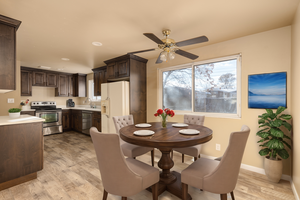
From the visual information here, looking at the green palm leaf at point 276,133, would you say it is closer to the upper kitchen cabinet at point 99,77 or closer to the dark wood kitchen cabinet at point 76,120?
the upper kitchen cabinet at point 99,77

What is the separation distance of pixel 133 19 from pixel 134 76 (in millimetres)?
1817

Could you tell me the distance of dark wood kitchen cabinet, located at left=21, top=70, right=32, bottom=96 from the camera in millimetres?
4867

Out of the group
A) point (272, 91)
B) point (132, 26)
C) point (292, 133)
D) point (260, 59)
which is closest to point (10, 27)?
point (132, 26)

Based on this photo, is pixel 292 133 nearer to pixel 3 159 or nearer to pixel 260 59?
pixel 260 59

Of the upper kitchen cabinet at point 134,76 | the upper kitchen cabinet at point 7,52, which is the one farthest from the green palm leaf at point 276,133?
the upper kitchen cabinet at point 7,52

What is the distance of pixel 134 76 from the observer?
12.5ft

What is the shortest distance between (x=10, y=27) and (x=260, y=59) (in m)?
3.93

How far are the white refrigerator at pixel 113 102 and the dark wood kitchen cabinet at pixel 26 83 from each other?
290cm

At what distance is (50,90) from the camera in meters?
5.80

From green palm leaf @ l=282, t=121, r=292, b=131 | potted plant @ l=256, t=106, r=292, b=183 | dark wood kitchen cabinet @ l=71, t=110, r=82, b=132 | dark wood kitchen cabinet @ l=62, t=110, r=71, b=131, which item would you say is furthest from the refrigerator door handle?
green palm leaf @ l=282, t=121, r=292, b=131

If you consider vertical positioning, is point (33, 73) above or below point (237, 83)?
above

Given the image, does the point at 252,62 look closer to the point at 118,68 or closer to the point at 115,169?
the point at 115,169

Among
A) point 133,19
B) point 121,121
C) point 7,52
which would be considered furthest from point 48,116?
point 133,19

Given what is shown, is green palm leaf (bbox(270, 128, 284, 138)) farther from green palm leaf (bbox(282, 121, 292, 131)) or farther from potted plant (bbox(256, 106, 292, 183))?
green palm leaf (bbox(282, 121, 292, 131))
